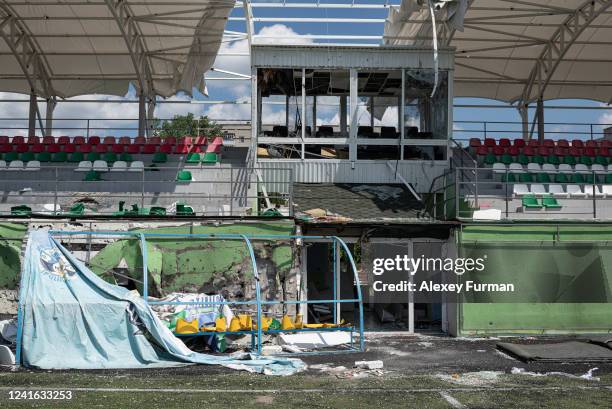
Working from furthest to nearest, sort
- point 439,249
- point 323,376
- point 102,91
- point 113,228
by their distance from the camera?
point 102,91 → point 439,249 → point 113,228 → point 323,376

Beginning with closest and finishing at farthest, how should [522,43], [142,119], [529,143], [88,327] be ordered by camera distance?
[88,327] → [529,143] → [522,43] → [142,119]

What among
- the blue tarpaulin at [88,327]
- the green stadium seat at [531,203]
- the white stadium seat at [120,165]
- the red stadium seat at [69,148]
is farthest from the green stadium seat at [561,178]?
the red stadium seat at [69,148]

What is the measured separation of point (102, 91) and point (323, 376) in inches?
832

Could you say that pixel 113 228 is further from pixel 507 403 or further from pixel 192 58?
pixel 192 58

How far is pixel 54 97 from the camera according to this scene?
29719mm

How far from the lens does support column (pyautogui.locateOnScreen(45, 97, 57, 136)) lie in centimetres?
2842

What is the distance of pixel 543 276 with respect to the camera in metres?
16.5

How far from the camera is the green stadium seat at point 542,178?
21109 mm

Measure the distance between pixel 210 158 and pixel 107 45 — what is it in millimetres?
8528

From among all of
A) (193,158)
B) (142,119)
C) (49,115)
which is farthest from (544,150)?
(49,115)

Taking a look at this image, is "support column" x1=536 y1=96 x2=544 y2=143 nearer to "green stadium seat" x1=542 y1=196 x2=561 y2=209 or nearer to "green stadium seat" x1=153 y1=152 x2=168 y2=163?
"green stadium seat" x1=542 y1=196 x2=561 y2=209

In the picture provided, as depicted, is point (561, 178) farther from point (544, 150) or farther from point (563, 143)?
point (563, 143)

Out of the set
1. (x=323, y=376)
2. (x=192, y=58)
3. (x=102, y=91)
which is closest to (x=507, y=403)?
(x=323, y=376)

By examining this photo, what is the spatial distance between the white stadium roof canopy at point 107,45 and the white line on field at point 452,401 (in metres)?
16.4
